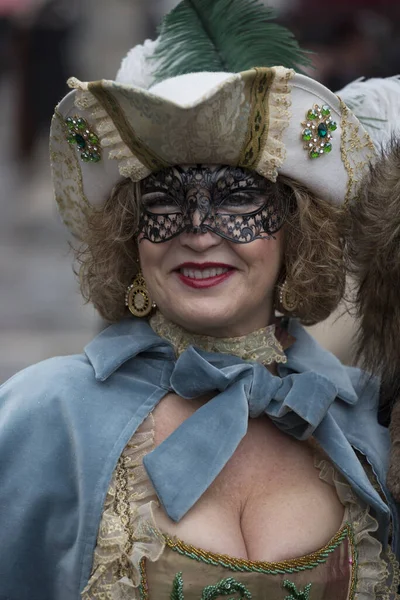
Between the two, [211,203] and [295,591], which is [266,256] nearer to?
[211,203]

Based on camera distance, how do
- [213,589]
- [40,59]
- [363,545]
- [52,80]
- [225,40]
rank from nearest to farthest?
1. [213,589]
2. [363,545]
3. [225,40]
4. [40,59]
5. [52,80]

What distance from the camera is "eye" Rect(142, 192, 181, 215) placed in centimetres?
295

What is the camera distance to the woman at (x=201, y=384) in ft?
9.20

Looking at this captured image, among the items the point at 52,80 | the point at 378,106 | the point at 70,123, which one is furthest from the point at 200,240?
the point at 52,80

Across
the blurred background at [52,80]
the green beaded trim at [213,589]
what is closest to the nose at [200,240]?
the green beaded trim at [213,589]

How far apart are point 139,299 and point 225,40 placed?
0.79 metres

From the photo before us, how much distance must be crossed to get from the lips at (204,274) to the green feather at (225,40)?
0.61 m

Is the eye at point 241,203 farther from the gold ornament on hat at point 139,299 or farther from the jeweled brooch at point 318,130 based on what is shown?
the gold ornament on hat at point 139,299

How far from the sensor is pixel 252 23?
3.18 metres

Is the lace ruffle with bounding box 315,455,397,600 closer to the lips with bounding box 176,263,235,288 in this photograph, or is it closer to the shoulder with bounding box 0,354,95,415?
the lips with bounding box 176,263,235,288

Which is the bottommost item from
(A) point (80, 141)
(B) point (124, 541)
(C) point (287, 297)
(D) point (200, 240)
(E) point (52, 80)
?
(E) point (52, 80)

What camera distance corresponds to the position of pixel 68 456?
9.43 feet

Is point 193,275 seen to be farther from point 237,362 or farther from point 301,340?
point 301,340

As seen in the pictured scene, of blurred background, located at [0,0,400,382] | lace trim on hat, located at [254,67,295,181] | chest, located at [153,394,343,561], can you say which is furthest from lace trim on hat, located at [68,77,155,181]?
Result: blurred background, located at [0,0,400,382]
